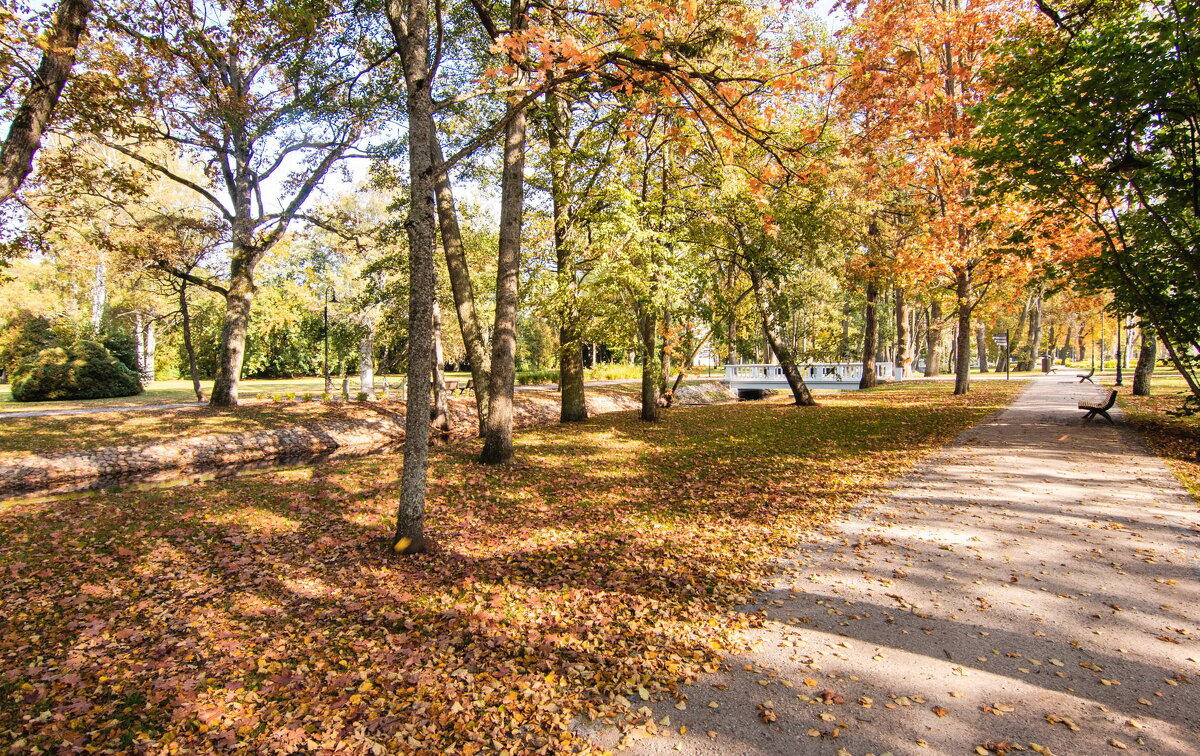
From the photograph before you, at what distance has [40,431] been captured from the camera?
11.9 m

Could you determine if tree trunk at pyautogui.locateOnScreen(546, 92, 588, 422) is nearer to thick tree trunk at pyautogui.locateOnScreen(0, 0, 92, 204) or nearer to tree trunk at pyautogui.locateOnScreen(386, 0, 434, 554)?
tree trunk at pyautogui.locateOnScreen(386, 0, 434, 554)

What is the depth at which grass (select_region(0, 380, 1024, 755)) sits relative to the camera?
300cm

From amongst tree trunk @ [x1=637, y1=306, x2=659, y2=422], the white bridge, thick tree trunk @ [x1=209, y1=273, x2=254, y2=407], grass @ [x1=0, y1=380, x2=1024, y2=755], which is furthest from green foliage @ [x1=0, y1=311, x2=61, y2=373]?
the white bridge

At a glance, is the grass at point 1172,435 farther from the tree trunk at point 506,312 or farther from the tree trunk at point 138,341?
the tree trunk at point 138,341

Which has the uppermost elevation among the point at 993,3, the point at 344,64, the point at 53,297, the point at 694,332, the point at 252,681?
the point at 993,3

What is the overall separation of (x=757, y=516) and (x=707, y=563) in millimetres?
1612

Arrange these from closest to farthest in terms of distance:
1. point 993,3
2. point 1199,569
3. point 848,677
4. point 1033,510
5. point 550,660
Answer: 1. point 848,677
2. point 550,660
3. point 1199,569
4. point 1033,510
5. point 993,3

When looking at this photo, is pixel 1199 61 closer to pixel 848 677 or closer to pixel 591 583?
pixel 848 677

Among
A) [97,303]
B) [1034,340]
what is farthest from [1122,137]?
[1034,340]

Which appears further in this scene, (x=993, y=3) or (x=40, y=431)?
(x=993, y=3)

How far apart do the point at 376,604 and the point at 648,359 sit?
10.7 metres

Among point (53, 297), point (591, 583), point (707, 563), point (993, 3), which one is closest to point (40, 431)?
point (591, 583)

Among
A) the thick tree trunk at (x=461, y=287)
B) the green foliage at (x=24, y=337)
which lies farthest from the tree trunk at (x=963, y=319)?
the green foliage at (x=24, y=337)

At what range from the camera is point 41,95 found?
251 inches
